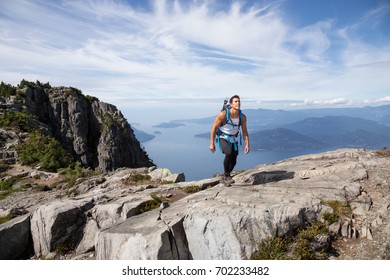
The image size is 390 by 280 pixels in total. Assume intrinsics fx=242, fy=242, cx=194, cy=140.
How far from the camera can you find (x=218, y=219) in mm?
6996

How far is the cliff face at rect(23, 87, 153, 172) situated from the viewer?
225 ft

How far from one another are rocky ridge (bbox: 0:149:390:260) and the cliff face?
195ft

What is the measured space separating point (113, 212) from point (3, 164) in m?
23.0

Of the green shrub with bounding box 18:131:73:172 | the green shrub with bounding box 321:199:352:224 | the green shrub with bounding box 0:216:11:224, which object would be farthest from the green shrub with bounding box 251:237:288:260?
the green shrub with bounding box 18:131:73:172

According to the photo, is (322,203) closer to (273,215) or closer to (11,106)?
(273,215)

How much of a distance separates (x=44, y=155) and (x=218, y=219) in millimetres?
26257

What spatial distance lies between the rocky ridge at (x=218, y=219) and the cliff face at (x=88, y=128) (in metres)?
59.3

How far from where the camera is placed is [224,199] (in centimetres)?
821

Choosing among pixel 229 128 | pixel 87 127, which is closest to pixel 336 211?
pixel 229 128

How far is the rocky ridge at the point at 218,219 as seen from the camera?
677 centimetres

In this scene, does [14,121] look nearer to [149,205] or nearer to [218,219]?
[149,205]

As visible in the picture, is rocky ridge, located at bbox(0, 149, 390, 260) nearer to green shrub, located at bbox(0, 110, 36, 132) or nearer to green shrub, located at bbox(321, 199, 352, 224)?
green shrub, located at bbox(321, 199, 352, 224)

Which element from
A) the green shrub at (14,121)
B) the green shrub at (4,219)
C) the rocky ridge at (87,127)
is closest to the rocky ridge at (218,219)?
the green shrub at (4,219)
